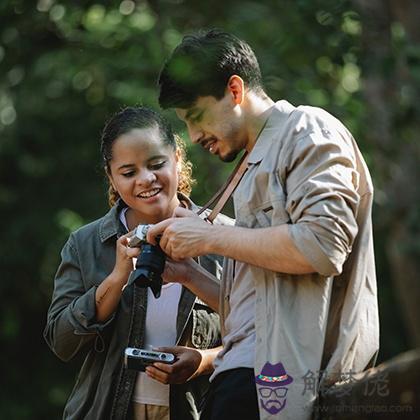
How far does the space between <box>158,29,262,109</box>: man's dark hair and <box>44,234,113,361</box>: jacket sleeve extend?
2.84 ft

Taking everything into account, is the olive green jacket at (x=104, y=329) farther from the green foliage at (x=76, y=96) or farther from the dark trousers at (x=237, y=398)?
the green foliage at (x=76, y=96)

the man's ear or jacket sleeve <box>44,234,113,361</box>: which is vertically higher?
the man's ear

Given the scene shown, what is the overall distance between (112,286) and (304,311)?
984 mm

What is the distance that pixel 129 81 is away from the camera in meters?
11.1

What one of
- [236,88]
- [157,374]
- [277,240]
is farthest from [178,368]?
[236,88]

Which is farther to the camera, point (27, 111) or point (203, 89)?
point (27, 111)

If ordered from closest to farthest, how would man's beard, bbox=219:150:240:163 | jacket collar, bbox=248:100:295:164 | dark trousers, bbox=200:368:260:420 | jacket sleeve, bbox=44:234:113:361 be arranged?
dark trousers, bbox=200:368:260:420 → jacket collar, bbox=248:100:295:164 → man's beard, bbox=219:150:240:163 → jacket sleeve, bbox=44:234:113:361

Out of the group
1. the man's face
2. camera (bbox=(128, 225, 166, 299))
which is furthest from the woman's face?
the man's face

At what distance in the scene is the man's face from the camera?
4.09m

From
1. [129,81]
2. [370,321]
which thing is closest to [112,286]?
[370,321]

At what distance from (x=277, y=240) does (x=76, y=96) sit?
10.0 metres

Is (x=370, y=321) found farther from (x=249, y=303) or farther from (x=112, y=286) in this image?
(x=112, y=286)

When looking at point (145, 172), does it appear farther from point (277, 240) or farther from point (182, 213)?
point (277, 240)

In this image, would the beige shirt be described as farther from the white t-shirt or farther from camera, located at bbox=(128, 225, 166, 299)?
the white t-shirt
